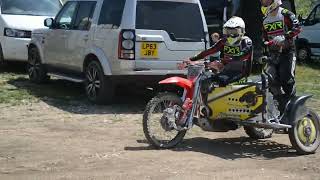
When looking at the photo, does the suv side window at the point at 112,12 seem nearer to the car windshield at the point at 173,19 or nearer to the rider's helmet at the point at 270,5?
the car windshield at the point at 173,19

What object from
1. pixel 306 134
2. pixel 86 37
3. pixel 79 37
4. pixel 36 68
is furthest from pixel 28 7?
pixel 306 134

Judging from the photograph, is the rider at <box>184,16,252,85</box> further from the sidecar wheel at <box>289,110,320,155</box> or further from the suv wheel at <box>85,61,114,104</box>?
the suv wheel at <box>85,61,114,104</box>

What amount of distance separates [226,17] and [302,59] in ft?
18.0

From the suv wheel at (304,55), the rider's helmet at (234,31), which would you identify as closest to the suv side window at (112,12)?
the rider's helmet at (234,31)

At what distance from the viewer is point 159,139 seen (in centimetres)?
746

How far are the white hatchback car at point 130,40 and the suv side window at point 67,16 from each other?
246 mm

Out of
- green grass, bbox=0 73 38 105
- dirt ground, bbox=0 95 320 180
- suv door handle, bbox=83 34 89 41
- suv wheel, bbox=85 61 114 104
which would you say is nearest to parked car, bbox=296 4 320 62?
green grass, bbox=0 73 38 105

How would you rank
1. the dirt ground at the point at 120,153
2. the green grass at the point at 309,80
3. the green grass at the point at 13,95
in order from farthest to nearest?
the green grass at the point at 309,80 < the green grass at the point at 13,95 < the dirt ground at the point at 120,153

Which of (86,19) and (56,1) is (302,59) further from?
(86,19)

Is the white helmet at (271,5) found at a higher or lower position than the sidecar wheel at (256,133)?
higher

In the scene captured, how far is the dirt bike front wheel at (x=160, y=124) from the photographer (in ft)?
24.1

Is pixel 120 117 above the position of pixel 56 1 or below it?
below

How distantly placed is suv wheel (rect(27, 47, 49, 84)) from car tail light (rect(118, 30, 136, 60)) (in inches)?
127

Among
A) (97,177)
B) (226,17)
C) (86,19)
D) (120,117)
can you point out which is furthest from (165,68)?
(226,17)
